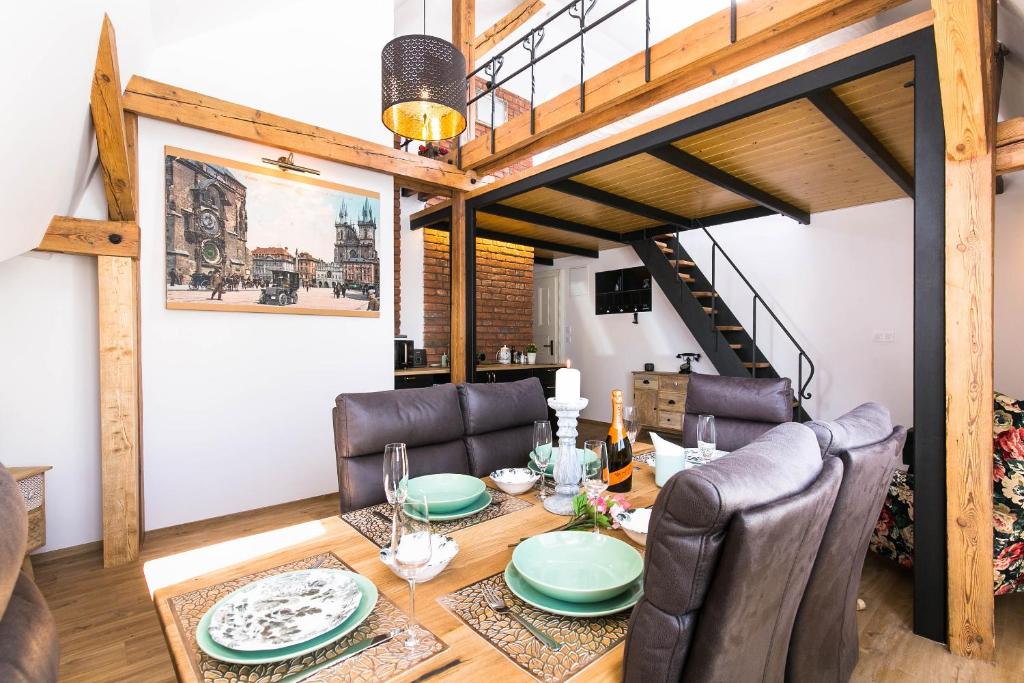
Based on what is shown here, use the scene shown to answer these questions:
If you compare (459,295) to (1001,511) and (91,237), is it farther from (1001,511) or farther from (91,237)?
(1001,511)

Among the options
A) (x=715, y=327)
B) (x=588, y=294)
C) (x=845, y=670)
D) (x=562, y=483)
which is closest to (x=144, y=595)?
(x=562, y=483)

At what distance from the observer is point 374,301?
12.8 feet

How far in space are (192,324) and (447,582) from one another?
9.60 ft

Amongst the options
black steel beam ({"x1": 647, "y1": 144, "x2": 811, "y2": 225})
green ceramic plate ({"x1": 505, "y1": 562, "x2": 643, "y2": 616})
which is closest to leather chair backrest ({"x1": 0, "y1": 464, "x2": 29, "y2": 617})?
green ceramic plate ({"x1": 505, "y1": 562, "x2": 643, "y2": 616})

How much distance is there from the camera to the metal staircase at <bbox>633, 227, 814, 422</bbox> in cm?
496

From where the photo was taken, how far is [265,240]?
339 cm

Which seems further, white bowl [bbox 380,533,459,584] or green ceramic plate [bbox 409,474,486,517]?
green ceramic plate [bbox 409,474,486,517]

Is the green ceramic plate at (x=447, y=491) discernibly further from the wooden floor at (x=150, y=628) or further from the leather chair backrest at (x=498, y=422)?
the wooden floor at (x=150, y=628)

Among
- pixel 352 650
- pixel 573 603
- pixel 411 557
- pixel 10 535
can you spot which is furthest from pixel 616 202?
pixel 10 535

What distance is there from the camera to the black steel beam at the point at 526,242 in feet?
18.8

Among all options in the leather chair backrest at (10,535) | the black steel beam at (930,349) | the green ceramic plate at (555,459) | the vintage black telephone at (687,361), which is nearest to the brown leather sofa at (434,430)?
the green ceramic plate at (555,459)

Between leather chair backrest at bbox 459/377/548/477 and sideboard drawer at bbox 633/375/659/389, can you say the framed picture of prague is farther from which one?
sideboard drawer at bbox 633/375/659/389

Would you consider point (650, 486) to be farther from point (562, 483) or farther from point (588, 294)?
point (588, 294)

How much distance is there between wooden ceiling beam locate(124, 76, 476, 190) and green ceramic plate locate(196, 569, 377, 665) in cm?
315
